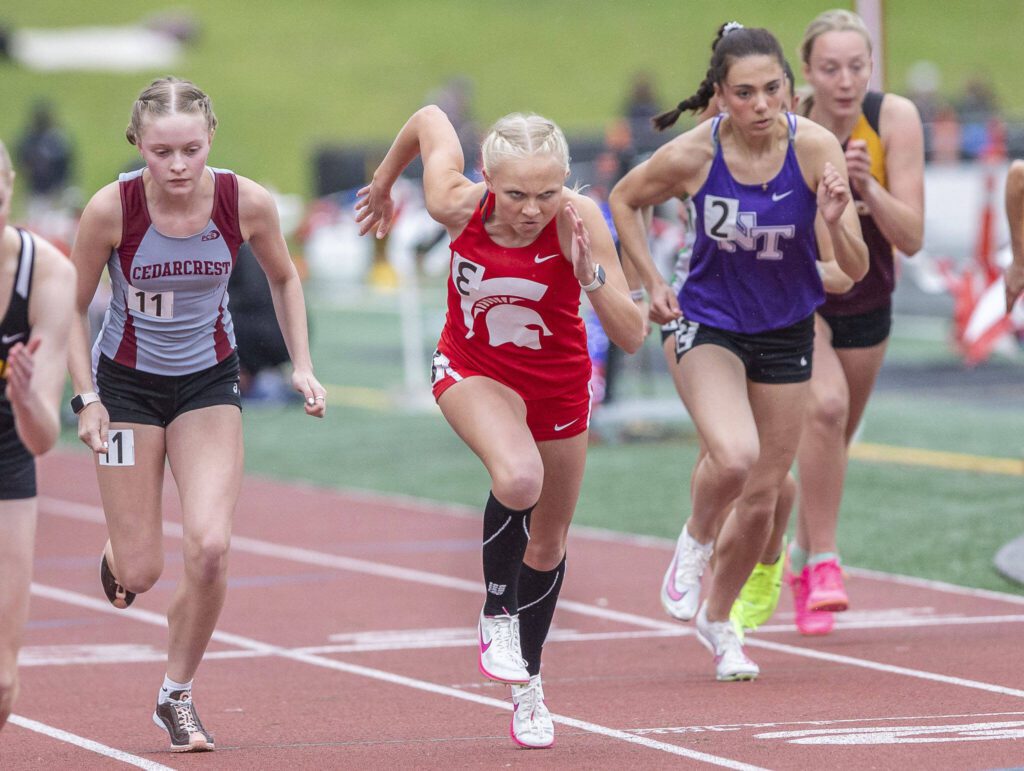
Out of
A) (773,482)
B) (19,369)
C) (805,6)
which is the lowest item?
(773,482)

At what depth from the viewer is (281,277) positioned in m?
6.17

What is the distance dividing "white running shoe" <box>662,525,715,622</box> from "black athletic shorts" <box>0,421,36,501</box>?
9.84 feet

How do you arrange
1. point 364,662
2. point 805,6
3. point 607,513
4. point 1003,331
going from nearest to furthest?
1. point 364,662
2. point 607,513
3. point 1003,331
4. point 805,6

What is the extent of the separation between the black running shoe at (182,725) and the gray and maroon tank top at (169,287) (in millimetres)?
1084

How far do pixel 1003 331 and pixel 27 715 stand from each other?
37.0 ft

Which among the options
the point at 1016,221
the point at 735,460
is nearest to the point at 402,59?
the point at 1016,221

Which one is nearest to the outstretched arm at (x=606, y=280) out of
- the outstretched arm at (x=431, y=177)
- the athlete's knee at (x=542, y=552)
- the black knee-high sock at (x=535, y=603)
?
the outstretched arm at (x=431, y=177)

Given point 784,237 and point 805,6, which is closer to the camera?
point 784,237

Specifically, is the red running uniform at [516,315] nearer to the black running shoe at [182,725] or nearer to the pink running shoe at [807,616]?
the black running shoe at [182,725]

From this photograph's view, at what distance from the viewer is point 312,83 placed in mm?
52375

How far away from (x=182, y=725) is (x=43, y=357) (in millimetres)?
1683

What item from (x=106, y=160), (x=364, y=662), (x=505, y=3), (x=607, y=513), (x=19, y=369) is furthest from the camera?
(x=505, y=3)

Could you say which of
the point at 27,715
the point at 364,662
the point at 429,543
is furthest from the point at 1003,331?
the point at 27,715

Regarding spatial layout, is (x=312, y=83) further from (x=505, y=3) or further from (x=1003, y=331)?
(x=1003, y=331)
